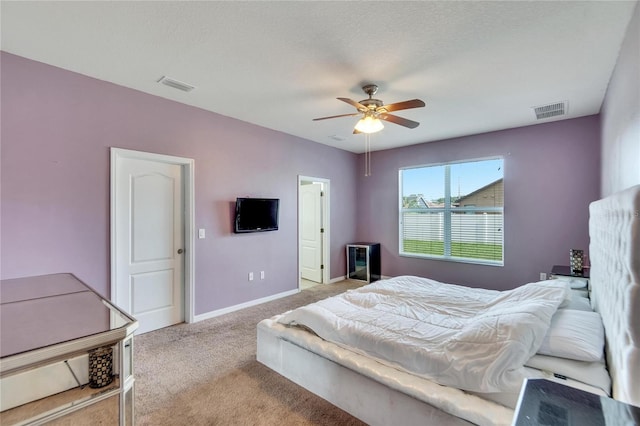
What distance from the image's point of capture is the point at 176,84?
3.06 meters

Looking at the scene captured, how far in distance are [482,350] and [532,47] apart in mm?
2382

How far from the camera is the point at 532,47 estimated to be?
2.33 metres

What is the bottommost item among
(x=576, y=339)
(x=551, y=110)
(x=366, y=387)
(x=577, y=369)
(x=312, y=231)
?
(x=366, y=387)

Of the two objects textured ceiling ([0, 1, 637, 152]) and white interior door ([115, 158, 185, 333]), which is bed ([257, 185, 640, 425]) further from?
white interior door ([115, 158, 185, 333])

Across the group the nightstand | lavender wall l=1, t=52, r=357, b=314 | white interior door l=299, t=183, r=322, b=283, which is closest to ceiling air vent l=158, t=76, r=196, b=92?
lavender wall l=1, t=52, r=357, b=314

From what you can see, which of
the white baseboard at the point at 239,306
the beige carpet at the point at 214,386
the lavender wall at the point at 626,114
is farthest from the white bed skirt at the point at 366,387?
the lavender wall at the point at 626,114

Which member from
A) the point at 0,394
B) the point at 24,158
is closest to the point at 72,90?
the point at 24,158

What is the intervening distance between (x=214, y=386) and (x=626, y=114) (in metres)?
3.82

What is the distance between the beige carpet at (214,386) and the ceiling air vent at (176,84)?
279 cm

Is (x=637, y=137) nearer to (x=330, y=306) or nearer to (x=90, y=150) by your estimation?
(x=330, y=306)

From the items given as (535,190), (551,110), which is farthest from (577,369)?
(535,190)

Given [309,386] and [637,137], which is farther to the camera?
[309,386]

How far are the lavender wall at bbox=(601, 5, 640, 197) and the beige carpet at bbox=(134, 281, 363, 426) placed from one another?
2627 millimetres

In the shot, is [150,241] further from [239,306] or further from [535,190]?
[535,190]
